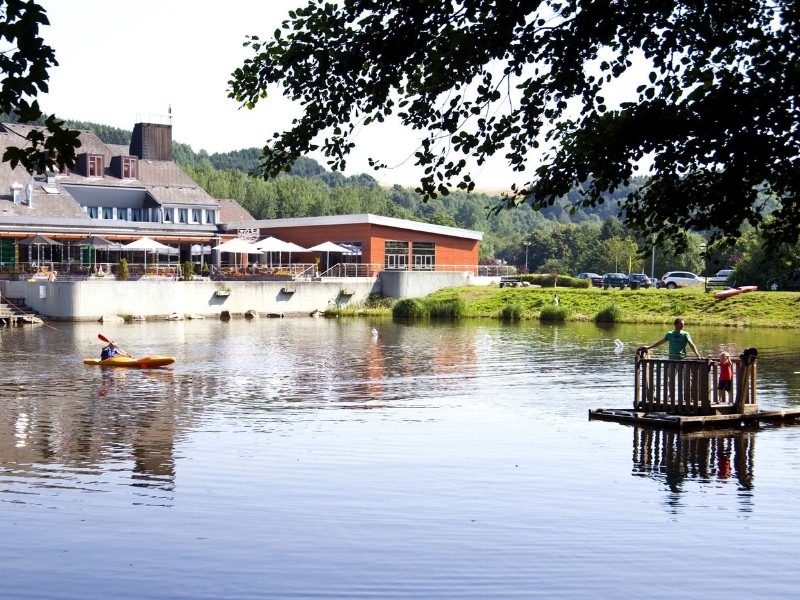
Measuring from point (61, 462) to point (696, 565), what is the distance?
35.6ft

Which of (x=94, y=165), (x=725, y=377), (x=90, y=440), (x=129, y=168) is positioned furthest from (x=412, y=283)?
(x=90, y=440)

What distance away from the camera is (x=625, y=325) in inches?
2431

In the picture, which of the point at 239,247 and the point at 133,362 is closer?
the point at 133,362

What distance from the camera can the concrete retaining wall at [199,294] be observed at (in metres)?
58.5

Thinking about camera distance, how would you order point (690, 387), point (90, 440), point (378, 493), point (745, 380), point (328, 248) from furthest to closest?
1. point (328, 248)
2. point (745, 380)
3. point (690, 387)
4. point (90, 440)
5. point (378, 493)

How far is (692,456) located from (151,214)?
2796 inches

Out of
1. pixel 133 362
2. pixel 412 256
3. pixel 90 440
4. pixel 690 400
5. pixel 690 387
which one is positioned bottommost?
pixel 90 440

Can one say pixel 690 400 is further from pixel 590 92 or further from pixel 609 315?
pixel 609 315

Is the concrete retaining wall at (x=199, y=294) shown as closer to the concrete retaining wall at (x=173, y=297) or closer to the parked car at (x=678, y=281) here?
the concrete retaining wall at (x=173, y=297)

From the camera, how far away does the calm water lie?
1089cm

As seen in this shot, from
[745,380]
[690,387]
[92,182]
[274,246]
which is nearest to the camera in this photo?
[690,387]

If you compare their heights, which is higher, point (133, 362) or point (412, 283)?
point (412, 283)

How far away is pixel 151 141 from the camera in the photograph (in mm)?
88875

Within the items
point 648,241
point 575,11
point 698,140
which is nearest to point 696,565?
point 648,241
